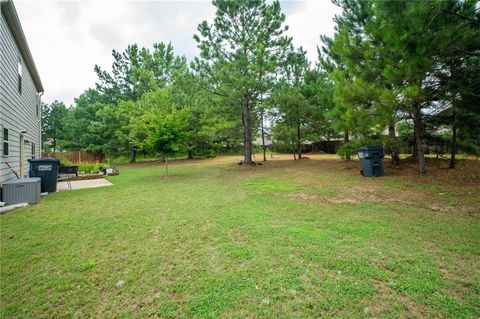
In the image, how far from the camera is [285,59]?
13.0 meters

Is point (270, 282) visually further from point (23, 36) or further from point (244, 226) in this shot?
point (23, 36)

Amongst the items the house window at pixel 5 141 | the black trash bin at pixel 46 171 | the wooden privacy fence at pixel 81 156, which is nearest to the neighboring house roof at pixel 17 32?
the house window at pixel 5 141

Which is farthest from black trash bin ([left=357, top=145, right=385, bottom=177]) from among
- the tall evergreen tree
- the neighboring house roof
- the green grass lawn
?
the neighboring house roof

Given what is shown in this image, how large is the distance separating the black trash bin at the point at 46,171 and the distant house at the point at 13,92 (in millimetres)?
585

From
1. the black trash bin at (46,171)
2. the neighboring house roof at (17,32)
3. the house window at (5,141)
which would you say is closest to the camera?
the neighboring house roof at (17,32)

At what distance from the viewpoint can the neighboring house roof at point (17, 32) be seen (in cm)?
621

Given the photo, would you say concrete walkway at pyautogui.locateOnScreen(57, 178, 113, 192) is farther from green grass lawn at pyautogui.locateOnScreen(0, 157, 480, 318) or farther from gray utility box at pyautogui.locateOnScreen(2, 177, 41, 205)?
green grass lawn at pyautogui.locateOnScreen(0, 157, 480, 318)

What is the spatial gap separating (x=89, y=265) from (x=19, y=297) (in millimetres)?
650

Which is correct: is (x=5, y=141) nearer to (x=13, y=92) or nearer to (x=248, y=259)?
(x=13, y=92)

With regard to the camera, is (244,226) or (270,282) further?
(244,226)

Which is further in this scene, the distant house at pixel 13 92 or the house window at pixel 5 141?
the house window at pixel 5 141

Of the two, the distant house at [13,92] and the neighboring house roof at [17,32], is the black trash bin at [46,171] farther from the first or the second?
the neighboring house roof at [17,32]

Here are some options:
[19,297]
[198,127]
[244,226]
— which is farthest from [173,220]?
[198,127]

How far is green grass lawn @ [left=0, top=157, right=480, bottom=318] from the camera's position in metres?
2.09
